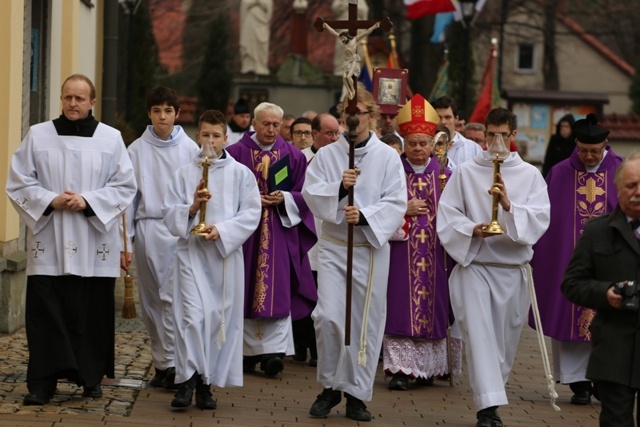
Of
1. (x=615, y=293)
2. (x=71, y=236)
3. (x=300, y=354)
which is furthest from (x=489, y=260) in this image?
(x=300, y=354)

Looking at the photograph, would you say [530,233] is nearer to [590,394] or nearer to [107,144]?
[590,394]

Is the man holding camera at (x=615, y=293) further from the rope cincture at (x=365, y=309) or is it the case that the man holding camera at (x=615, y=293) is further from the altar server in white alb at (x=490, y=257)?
the rope cincture at (x=365, y=309)

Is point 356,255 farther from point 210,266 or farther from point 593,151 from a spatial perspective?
point 593,151

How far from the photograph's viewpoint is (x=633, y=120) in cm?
3747

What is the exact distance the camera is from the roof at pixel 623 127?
1425 inches

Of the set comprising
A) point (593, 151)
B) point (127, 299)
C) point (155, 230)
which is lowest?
point (127, 299)

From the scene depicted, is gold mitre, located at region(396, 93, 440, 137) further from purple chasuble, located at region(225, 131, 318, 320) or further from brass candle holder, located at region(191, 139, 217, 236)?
brass candle holder, located at region(191, 139, 217, 236)

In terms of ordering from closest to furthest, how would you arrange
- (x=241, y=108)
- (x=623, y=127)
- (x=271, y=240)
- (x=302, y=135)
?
(x=271, y=240)
(x=302, y=135)
(x=241, y=108)
(x=623, y=127)

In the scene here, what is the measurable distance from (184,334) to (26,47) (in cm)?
506

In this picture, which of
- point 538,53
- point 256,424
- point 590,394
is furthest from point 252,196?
point 538,53

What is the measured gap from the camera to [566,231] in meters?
11.0

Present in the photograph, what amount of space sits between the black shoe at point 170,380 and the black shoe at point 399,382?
5.48 ft

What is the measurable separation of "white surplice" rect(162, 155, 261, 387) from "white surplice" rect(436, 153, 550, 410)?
1294 millimetres

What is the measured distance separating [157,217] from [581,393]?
3210 millimetres
